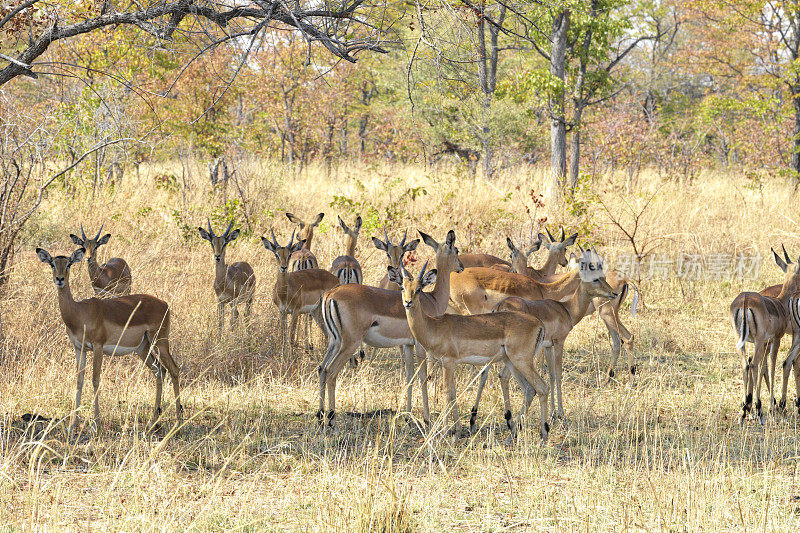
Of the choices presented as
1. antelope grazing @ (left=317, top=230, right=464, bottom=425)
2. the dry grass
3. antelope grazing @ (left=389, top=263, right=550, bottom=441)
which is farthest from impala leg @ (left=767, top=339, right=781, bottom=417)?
antelope grazing @ (left=317, top=230, right=464, bottom=425)

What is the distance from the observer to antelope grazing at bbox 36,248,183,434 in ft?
19.0

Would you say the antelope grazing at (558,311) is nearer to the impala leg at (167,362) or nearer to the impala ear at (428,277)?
the impala ear at (428,277)

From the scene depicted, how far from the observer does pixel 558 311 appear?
6.60 meters

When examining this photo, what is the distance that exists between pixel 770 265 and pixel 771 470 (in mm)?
8257

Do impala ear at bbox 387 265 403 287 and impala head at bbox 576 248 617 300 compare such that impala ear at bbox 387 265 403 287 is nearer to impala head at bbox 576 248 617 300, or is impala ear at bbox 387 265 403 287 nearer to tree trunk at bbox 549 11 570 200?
impala head at bbox 576 248 617 300

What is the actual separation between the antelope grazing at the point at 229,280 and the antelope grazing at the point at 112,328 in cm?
221

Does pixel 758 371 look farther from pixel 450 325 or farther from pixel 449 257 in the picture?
pixel 449 257

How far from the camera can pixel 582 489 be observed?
447cm

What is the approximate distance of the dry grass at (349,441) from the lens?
410 centimetres

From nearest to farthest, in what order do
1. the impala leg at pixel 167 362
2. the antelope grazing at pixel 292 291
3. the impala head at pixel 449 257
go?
the impala leg at pixel 167 362 < the impala head at pixel 449 257 < the antelope grazing at pixel 292 291

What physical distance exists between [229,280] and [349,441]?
3.83m

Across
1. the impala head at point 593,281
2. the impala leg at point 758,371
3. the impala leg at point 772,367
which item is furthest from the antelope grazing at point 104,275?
the impala leg at point 772,367

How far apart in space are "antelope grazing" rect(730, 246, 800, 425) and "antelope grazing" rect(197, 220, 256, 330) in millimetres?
4518

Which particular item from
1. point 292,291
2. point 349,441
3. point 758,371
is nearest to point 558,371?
point 758,371
